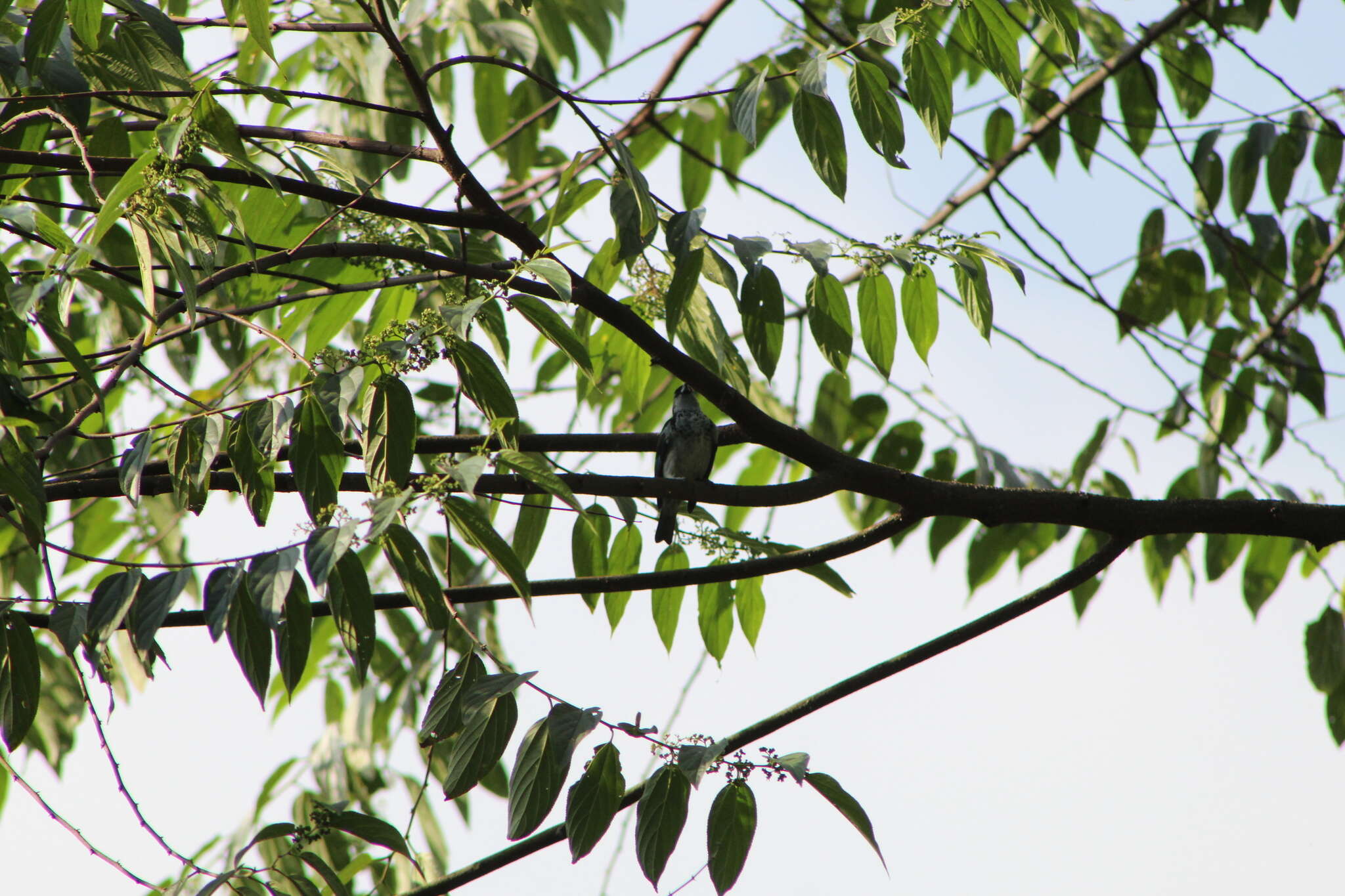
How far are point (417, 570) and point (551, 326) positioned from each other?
565mm

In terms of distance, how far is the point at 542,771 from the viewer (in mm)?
1921

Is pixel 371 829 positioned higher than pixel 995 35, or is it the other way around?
pixel 995 35

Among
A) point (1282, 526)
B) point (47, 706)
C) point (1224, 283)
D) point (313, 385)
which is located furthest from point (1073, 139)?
point (47, 706)

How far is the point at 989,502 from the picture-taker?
2752 mm

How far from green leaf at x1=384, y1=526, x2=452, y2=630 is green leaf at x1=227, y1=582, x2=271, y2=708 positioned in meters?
0.22

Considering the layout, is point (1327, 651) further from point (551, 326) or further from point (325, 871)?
point (325, 871)

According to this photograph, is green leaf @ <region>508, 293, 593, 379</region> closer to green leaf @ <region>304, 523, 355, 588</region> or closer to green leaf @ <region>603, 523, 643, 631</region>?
green leaf @ <region>304, 523, 355, 588</region>

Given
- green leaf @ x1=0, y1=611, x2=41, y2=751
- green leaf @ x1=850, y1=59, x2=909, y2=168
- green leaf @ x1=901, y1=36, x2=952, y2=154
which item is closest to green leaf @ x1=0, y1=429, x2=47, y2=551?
green leaf @ x1=0, y1=611, x2=41, y2=751

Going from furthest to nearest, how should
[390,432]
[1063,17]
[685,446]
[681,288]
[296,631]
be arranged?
[685,446], [681,288], [1063,17], [390,432], [296,631]

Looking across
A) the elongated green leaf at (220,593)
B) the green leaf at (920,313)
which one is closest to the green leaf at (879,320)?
the green leaf at (920,313)

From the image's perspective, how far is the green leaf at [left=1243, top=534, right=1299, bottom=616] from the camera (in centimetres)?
389

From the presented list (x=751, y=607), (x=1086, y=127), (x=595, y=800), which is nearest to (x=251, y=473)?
(x=595, y=800)

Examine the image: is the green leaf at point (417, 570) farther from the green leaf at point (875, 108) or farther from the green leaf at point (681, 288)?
the green leaf at point (875, 108)

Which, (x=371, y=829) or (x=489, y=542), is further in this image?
(x=371, y=829)
